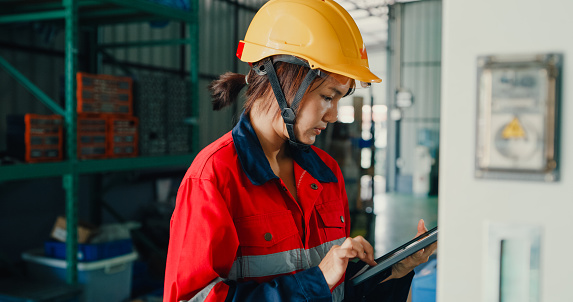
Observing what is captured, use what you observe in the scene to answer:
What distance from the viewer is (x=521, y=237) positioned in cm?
48

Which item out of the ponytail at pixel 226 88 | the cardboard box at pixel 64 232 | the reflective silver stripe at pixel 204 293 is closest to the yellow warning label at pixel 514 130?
the reflective silver stripe at pixel 204 293

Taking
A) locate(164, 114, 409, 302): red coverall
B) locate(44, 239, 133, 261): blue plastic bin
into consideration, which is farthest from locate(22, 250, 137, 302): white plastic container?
locate(164, 114, 409, 302): red coverall

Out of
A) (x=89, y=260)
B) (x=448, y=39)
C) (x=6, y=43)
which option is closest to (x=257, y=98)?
(x=448, y=39)

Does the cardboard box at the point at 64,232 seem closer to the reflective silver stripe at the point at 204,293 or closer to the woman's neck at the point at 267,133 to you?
the woman's neck at the point at 267,133

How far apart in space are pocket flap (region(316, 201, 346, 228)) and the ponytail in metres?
0.51

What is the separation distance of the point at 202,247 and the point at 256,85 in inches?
23.5

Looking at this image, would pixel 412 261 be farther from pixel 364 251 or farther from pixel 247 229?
pixel 247 229

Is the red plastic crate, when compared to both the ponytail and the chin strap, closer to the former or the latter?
the ponytail

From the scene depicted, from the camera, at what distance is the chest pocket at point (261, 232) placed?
1.33 meters

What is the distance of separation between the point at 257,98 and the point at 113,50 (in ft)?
16.8

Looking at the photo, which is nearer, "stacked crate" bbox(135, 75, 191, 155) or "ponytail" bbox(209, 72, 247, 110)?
"ponytail" bbox(209, 72, 247, 110)

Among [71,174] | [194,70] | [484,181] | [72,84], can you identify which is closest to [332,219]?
[484,181]

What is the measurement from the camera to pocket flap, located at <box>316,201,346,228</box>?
1562mm

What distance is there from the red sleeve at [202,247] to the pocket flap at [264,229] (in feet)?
0.28
